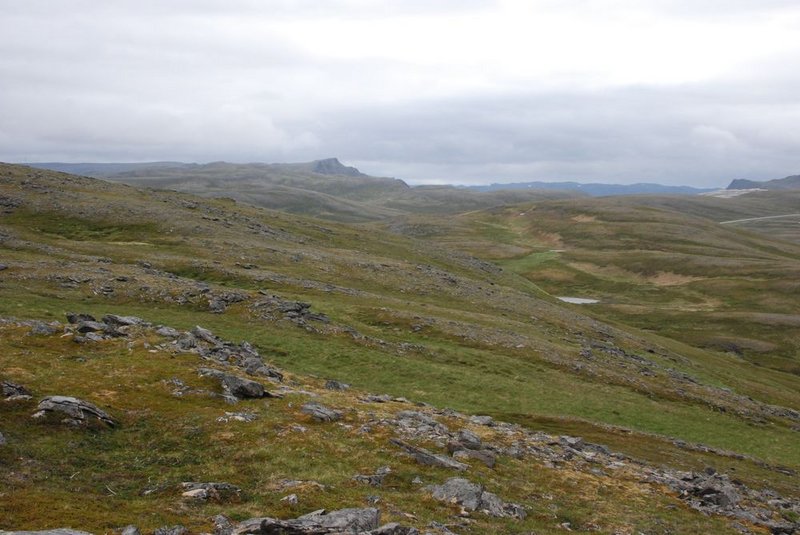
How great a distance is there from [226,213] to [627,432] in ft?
355

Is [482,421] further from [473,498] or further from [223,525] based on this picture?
[223,525]

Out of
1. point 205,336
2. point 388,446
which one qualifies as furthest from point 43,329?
point 388,446

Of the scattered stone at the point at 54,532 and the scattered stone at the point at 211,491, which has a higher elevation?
the scattered stone at the point at 54,532

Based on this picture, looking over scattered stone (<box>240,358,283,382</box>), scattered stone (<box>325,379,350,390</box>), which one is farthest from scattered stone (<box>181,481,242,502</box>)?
scattered stone (<box>325,379,350,390</box>)

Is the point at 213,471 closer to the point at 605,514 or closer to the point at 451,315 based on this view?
the point at 605,514

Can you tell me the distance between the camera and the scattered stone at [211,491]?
21438 mm

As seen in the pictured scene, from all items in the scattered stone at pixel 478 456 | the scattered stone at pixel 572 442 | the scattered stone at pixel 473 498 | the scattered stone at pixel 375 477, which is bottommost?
the scattered stone at pixel 572 442

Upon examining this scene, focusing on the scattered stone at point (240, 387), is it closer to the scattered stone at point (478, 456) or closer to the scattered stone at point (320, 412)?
the scattered stone at point (320, 412)

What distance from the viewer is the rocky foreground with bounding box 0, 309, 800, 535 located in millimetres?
20938

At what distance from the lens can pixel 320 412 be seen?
106ft

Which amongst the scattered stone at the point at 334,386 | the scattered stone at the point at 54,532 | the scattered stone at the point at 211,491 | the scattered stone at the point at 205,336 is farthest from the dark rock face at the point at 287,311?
the scattered stone at the point at 54,532

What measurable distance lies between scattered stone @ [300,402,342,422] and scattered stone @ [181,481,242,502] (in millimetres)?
9424

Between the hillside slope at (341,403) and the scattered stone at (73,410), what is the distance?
381mm

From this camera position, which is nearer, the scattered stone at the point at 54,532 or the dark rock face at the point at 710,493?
the scattered stone at the point at 54,532
